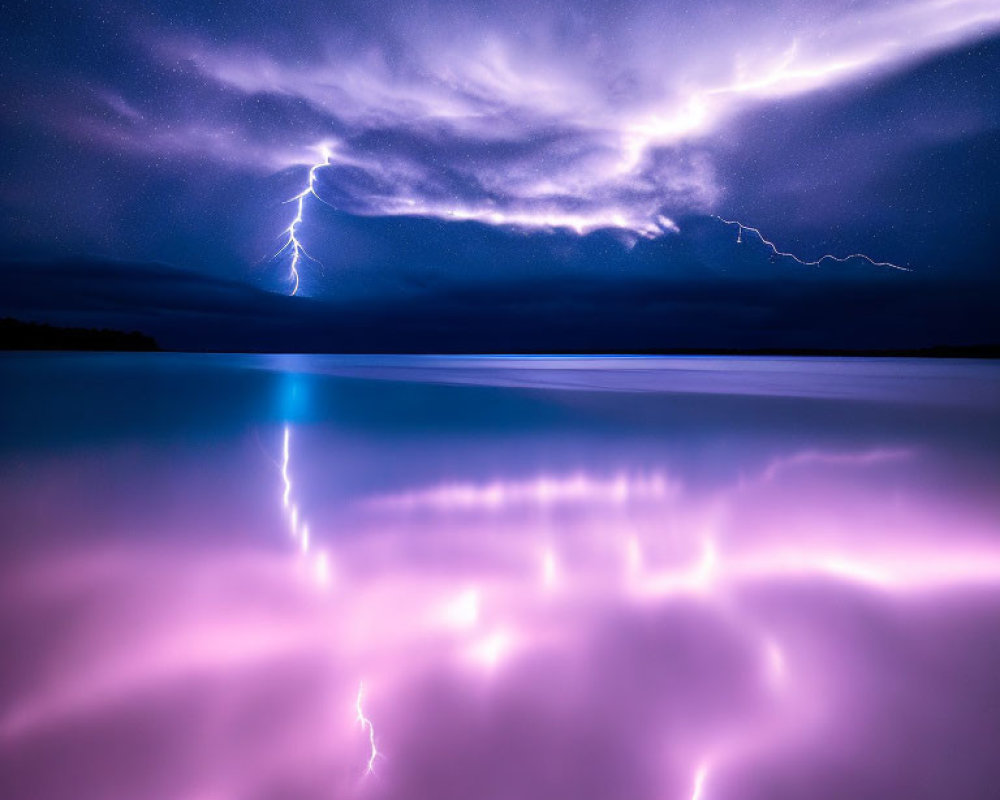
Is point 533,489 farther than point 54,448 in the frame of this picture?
No

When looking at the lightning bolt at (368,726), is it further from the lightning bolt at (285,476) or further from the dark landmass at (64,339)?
the dark landmass at (64,339)

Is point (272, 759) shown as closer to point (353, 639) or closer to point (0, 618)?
point (353, 639)

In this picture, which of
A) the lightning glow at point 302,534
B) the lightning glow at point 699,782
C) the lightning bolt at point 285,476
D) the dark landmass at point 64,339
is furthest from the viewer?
the dark landmass at point 64,339

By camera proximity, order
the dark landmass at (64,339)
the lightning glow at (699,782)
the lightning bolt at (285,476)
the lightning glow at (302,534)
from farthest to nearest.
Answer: the dark landmass at (64,339) < the lightning bolt at (285,476) < the lightning glow at (302,534) < the lightning glow at (699,782)

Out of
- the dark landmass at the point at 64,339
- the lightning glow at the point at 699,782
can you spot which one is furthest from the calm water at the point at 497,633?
the dark landmass at the point at 64,339

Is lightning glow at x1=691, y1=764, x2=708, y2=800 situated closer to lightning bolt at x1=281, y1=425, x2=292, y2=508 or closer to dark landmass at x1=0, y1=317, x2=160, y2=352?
lightning bolt at x1=281, y1=425, x2=292, y2=508

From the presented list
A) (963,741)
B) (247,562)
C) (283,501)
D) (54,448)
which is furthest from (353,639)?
(54,448)
